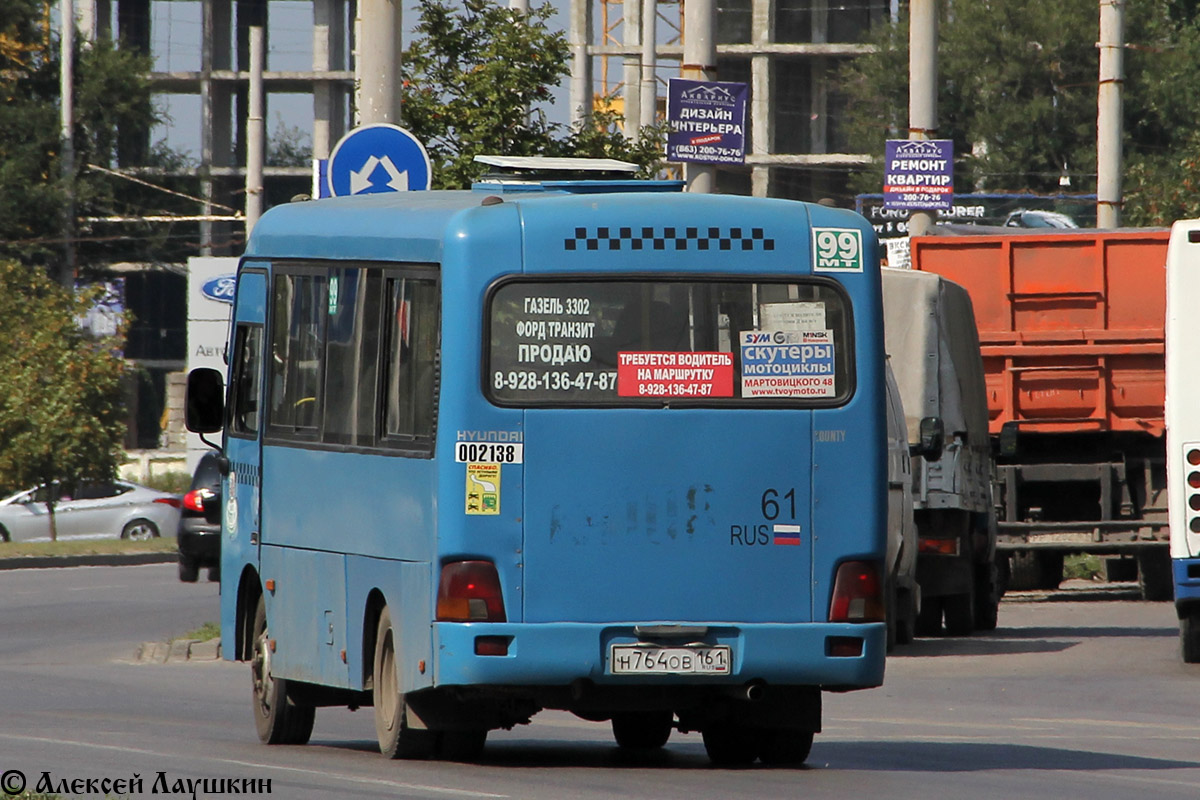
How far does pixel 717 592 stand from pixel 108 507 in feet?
113

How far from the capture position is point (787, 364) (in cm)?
1044

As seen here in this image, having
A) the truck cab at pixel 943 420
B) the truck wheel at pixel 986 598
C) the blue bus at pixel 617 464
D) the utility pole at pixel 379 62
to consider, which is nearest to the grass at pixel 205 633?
the utility pole at pixel 379 62

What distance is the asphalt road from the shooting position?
9.84 meters

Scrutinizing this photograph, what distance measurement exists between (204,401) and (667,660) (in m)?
3.62

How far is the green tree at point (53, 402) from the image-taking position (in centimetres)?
4066

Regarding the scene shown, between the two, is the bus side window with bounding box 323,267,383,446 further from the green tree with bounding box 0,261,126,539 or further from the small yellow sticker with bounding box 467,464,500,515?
the green tree with bounding box 0,261,126,539

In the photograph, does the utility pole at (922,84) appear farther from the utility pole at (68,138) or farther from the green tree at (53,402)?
the utility pole at (68,138)

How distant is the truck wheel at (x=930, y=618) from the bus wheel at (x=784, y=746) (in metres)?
9.36

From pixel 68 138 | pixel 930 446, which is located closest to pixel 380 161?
pixel 930 446

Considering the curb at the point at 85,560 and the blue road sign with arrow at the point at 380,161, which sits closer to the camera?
the blue road sign with arrow at the point at 380,161

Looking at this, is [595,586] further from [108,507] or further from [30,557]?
[108,507]

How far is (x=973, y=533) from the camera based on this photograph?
2022cm

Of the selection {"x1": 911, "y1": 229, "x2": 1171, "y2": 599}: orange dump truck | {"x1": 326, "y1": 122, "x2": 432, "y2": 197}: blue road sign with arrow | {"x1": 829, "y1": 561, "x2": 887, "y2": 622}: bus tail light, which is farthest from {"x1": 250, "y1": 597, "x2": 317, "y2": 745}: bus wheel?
{"x1": 911, "y1": 229, "x2": 1171, "y2": 599}: orange dump truck

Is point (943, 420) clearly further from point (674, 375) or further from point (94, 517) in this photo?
point (94, 517)
